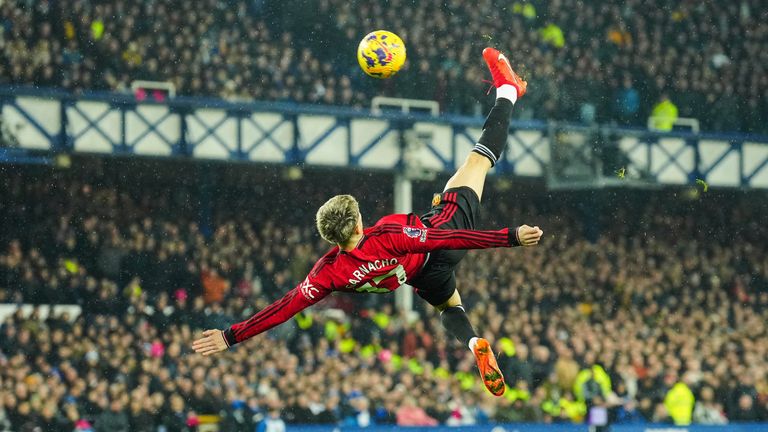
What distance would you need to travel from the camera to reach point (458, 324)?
9.63 metres

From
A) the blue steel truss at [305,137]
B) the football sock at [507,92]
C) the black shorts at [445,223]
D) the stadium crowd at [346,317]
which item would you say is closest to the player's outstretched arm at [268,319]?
the black shorts at [445,223]

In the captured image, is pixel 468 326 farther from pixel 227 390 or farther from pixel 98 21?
pixel 98 21

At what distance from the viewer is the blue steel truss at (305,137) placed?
2044 centimetres

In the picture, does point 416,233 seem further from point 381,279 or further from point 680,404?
point 680,404

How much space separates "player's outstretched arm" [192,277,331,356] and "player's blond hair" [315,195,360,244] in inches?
20.3

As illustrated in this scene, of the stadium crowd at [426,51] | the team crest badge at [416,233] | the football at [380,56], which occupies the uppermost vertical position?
the stadium crowd at [426,51]

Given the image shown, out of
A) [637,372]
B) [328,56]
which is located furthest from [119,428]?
[328,56]

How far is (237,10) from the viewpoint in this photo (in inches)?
864

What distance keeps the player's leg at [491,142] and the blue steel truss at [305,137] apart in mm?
11490

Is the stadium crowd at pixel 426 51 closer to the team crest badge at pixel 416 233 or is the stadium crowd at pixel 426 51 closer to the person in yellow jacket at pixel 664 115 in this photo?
the person in yellow jacket at pixel 664 115

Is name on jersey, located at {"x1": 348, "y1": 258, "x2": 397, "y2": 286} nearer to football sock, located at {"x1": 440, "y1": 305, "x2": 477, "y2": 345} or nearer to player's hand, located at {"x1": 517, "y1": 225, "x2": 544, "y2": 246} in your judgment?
football sock, located at {"x1": 440, "y1": 305, "x2": 477, "y2": 345}

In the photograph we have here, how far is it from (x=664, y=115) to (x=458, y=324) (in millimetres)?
15769

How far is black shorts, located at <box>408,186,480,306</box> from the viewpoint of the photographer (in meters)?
9.21


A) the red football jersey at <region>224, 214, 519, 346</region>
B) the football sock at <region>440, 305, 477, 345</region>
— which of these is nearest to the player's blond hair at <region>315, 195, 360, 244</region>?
the red football jersey at <region>224, 214, 519, 346</region>
